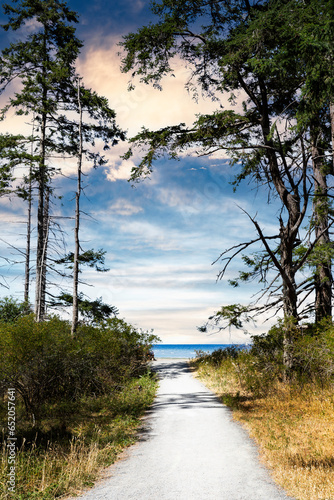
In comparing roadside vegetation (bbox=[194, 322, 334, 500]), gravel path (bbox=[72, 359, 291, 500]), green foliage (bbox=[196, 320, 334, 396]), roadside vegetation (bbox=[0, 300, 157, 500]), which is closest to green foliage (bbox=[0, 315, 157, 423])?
roadside vegetation (bbox=[0, 300, 157, 500])

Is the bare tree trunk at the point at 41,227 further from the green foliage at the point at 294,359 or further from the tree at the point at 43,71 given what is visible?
the green foliage at the point at 294,359

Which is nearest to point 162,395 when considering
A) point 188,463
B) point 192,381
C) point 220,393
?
point 220,393

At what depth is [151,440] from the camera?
7855 millimetres

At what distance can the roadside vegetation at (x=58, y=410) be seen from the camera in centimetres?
630

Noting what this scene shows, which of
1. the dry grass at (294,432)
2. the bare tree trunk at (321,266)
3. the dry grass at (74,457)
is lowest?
the dry grass at (74,457)

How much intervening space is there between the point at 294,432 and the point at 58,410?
6929mm

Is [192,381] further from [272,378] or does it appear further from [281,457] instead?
[281,457]

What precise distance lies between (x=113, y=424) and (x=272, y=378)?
18.8 feet

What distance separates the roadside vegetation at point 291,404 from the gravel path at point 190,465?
13.9 inches

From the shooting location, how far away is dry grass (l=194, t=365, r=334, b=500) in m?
5.22

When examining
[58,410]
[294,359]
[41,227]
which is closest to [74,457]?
[58,410]

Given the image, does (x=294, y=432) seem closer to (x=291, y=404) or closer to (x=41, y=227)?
(x=291, y=404)

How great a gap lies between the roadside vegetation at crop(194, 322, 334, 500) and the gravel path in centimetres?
35

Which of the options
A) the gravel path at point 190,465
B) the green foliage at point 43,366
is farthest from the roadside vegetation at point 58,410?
the gravel path at point 190,465
